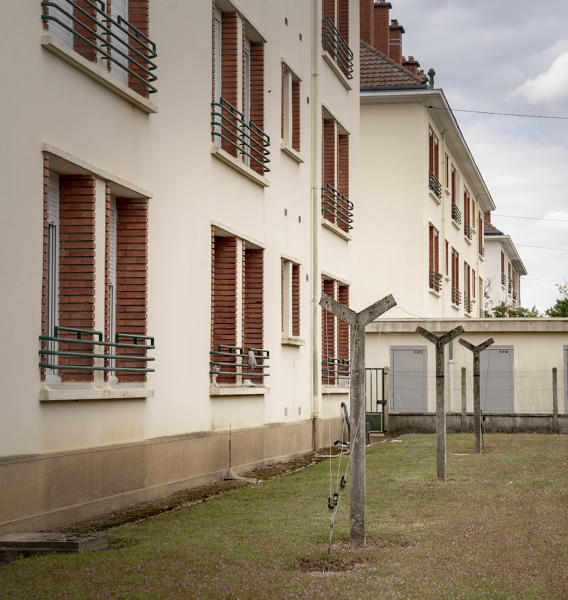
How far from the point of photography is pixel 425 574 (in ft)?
25.8

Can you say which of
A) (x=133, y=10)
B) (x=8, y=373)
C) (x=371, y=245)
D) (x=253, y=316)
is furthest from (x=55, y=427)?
(x=371, y=245)

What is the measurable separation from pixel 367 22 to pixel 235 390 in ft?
88.6

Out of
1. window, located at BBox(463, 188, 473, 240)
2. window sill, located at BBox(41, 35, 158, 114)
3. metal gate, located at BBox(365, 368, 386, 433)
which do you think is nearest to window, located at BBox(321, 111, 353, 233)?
metal gate, located at BBox(365, 368, 386, 433)

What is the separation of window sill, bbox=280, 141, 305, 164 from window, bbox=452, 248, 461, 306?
73.9ft

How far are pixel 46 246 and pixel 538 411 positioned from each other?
71.0 feet

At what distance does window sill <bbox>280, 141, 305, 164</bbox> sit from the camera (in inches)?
808

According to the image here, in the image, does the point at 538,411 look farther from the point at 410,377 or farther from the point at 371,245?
the point at 371,245

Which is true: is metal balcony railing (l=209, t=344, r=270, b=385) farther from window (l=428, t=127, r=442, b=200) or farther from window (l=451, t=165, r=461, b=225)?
window (l=451, t=165, r=461, b=225)

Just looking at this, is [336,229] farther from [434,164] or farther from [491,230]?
[491,230]

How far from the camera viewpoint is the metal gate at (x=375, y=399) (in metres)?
29.7

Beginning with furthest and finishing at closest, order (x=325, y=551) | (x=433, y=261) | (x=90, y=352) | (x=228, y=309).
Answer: (x=433, y=261), (x=228, y=309), (x=90, y=352), (x=325, y=551)

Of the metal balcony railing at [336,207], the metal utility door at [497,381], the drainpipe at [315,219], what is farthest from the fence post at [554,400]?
the drainpipe at [315,219]

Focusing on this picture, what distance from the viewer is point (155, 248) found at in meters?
13.9

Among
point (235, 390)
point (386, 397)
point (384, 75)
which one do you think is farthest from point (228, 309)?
point (384, 75)
